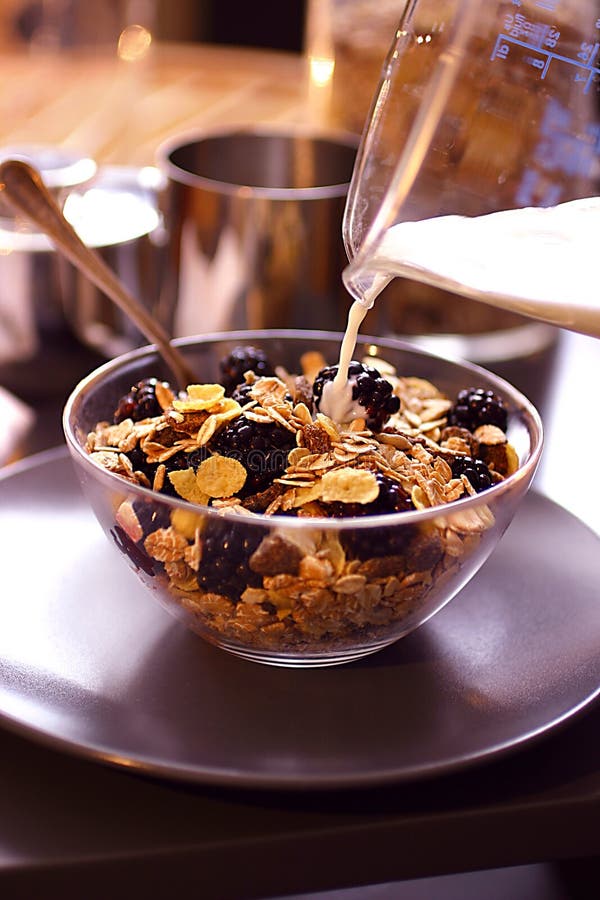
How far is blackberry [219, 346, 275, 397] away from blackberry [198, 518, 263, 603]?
207mm

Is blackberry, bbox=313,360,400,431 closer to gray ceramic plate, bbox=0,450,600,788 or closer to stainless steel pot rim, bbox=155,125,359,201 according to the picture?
gray ceramic plate, bbox=0,450,600,788

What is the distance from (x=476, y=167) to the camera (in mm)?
759

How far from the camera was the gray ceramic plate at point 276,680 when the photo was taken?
1.77 ft

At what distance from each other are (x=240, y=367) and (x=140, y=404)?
82 mm

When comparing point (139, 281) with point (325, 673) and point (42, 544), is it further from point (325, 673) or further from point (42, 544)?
point (325, 673)

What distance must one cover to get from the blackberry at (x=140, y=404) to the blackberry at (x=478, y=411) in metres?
0.19

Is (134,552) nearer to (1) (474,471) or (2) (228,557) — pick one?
(2) (228,557)

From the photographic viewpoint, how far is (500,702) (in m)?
0.59

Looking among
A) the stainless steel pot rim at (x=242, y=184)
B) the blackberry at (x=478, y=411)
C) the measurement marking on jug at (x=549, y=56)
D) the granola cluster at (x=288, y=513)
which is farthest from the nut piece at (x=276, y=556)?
the stainless steel pot rim at (x=242, y=184)

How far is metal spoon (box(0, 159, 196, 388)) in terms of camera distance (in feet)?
2.63

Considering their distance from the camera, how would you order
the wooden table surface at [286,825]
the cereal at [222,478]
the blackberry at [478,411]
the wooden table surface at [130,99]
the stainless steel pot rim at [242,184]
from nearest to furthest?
the wooden table surface at [286,825] → the cereal at [222,478] → the blackberry at [478,411] → the stainless steel pot rim at [242,184] → the wooden table surface at [130,99]

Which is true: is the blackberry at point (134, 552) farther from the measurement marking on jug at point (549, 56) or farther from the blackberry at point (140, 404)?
the measurement marking on jug at point (549, 56)

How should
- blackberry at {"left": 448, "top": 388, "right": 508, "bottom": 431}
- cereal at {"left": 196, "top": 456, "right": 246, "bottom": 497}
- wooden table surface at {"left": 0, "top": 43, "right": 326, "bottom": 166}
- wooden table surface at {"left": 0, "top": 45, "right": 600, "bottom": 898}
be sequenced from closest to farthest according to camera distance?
1. wooden table surface at {"left": 0, "top": 45, "right": 600, "bottom": 898}
2. cereal at {"left": 196, "top": 456, "right": 246, "bottom": 497}
3. blackberry at {"left": 448, "top": 388, "right": 508, "bottom": 431}
4. wooden table surface at {"left": 0, "top": 43, "right": 326, "bottom": 166}

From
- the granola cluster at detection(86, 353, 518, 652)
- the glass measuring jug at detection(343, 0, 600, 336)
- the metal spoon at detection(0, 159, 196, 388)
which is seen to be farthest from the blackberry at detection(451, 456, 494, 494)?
the metal spoon at detection(0, 159, 196, 388)
